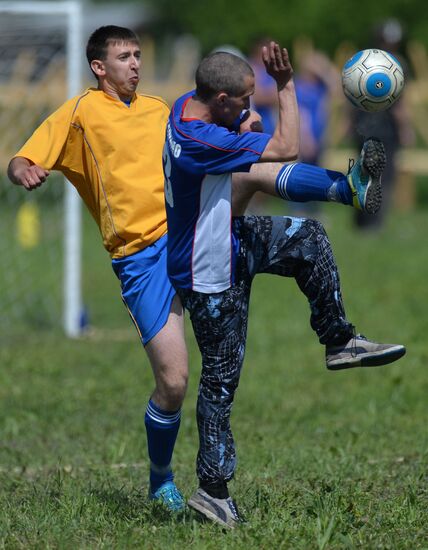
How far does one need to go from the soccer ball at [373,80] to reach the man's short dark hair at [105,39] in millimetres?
1148

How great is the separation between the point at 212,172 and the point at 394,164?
44.9 feet

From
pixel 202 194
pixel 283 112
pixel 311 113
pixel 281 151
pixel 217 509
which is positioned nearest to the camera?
pixel 281 151

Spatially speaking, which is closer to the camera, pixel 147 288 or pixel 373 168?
pixel 373 168

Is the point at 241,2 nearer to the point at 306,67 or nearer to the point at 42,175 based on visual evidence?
the point at 306,67

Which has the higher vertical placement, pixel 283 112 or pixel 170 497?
pixel 283 112

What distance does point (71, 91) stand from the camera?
11.1 metres

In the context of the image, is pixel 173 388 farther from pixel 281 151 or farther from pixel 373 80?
pixel 373 80

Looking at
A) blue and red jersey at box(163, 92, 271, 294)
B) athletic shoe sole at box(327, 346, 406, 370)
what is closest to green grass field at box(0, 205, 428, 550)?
athletic shoe sole at box(327, 346, 406, 370)

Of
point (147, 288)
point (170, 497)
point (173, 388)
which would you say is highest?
point (147, 288)

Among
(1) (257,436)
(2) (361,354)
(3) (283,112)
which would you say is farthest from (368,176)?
(1) (257,436)

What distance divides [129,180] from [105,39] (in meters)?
0.73

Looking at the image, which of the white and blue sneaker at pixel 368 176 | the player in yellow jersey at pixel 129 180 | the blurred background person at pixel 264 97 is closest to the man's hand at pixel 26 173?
the player in yellow jersey at pixel 129 180

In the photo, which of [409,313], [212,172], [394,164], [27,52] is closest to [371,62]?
[212,172]

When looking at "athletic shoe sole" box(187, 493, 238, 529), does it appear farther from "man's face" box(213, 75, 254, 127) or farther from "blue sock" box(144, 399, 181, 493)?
"man's face" box(213, 75, 254, 127)
